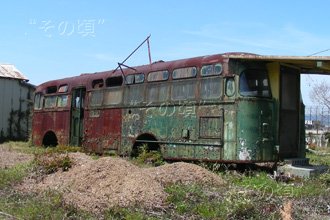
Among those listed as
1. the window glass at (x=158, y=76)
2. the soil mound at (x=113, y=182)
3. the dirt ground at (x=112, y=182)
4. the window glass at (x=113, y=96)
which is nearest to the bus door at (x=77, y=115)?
the window glass at (x=113, y=96)

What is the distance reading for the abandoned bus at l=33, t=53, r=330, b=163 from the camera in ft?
27.5

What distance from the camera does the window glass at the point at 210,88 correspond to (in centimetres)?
876

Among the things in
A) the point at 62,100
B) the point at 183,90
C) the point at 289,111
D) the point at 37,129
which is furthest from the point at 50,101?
the point at 289,111

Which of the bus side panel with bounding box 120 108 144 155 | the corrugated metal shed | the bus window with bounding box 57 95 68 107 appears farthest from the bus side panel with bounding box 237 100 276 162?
the corrugated metal shed

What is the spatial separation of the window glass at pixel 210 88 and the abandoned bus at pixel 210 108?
0.04 feet

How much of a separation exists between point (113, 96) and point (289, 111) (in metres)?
5.23

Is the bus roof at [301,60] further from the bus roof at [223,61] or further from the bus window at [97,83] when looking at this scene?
the bus window at [97,83]

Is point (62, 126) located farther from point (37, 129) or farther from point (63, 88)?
point (37, 129)

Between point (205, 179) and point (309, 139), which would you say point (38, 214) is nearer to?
point (205, 179)

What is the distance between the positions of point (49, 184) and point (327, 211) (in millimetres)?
4473

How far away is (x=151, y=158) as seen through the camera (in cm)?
986

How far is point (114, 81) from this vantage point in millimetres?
11852

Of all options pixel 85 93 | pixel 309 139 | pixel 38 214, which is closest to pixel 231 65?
pixel 38 214

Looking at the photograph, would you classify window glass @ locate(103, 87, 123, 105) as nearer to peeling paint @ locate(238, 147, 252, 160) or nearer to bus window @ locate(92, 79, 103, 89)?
bus window @ locate(92, 79, 103, 89)
